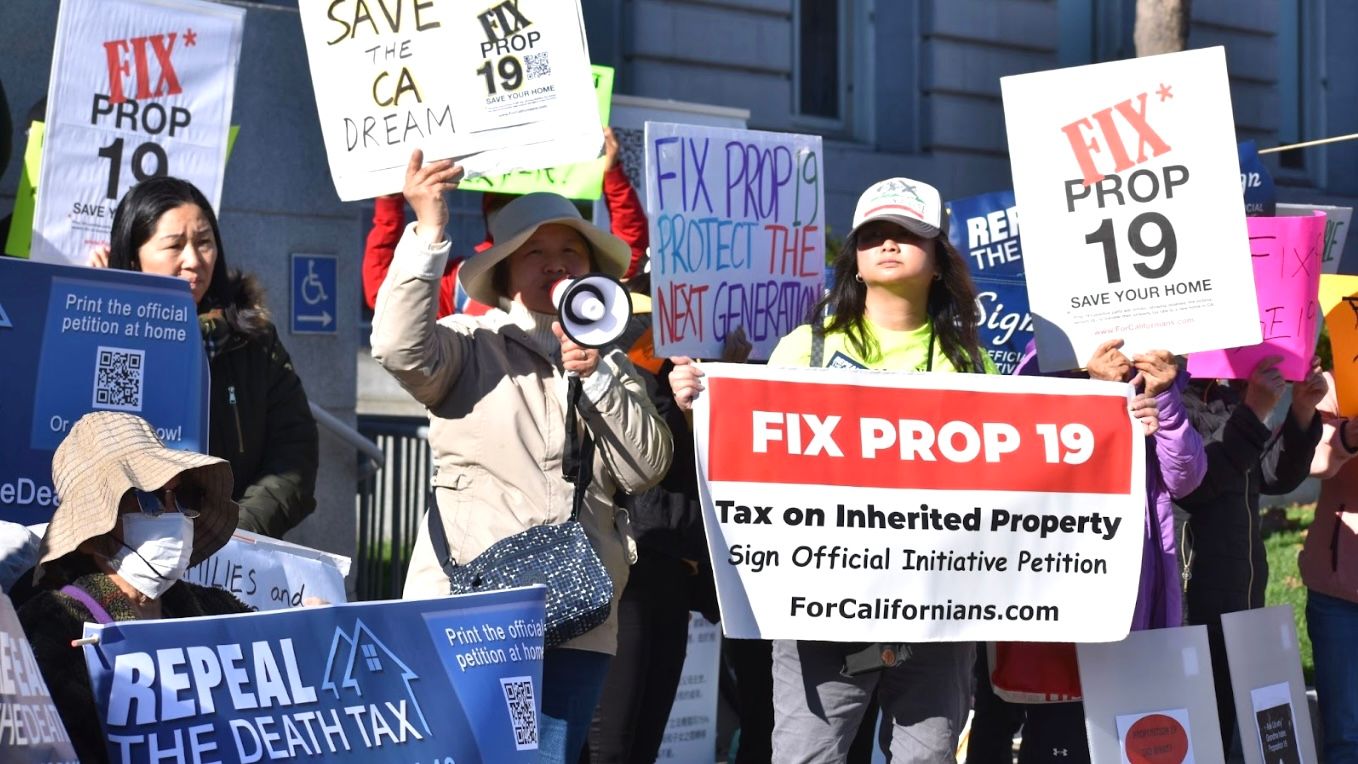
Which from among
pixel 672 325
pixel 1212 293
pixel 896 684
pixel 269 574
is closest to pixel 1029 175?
pixel 1212 293

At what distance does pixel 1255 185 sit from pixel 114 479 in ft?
16.6

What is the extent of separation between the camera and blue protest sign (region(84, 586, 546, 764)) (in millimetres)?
3754

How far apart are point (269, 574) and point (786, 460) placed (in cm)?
145

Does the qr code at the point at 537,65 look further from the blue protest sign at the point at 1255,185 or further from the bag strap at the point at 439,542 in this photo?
the blue protest sign at the point at 1255,185

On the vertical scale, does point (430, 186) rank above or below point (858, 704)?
above

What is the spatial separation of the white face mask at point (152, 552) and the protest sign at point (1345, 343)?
13.7ft

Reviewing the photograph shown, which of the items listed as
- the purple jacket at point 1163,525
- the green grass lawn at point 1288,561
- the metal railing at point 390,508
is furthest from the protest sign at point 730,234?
the green grass lawn at point 1288,561

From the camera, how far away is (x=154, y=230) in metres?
5.34

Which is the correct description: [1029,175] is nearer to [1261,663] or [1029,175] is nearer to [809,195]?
[809,195]

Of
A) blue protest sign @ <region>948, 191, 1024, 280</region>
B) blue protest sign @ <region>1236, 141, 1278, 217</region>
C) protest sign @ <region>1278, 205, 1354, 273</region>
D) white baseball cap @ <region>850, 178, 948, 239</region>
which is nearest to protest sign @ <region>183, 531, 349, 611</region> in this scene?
white baseball cap @ <region>850, 178, 948, 239</region>

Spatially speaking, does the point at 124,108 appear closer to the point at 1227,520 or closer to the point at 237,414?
the point at 237,414

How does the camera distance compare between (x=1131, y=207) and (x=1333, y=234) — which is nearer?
(x=1131, y=207)

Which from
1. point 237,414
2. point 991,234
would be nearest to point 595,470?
point 237,414

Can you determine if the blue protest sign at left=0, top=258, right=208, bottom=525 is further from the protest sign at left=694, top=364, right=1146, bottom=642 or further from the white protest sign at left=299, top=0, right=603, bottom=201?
the protest sign at left=694, top=364, right=1146, bottom=642
